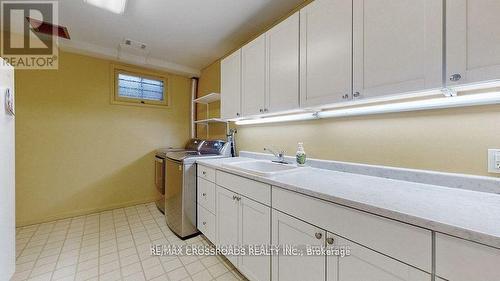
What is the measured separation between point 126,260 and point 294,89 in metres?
2.14

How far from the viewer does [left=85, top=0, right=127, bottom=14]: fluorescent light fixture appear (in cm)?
182

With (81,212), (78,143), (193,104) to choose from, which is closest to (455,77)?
(193,104)

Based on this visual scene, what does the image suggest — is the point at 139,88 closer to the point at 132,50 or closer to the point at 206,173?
the point at 132,50

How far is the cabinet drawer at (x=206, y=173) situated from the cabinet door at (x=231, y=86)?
0.68m

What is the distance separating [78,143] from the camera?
2789 mm

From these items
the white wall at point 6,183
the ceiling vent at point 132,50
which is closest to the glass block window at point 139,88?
the ceiling vent at point 132,50

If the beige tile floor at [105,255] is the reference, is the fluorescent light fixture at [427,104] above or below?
above

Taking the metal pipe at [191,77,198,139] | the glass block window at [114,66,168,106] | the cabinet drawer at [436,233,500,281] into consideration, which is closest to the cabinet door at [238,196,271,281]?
the cabinet drawer at [436,233,500,281]

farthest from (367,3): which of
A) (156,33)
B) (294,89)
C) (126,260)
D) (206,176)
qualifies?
(126,260)

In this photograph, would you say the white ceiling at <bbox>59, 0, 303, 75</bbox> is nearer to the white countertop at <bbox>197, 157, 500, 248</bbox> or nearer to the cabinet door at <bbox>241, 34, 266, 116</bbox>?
the cabinet door at <bbox>241, 34, 266, 116</bbox>

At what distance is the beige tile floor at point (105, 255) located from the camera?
5.28 ft

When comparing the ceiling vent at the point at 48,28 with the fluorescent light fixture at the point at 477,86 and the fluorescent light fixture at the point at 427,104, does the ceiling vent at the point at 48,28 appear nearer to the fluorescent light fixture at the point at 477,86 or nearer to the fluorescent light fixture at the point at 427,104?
the fluorescent light fixture at the point at 427,104

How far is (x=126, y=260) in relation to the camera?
70.6 inches

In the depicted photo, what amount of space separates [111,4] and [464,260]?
2886mm
